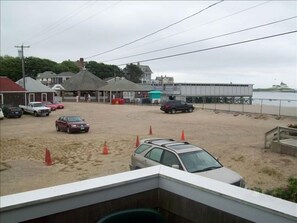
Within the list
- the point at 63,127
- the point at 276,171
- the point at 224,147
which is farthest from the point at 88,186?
the point at 63,127

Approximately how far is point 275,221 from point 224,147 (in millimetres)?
15861

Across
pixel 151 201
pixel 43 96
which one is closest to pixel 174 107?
pixel 43 96

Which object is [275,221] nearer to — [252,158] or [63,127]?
[252,158]

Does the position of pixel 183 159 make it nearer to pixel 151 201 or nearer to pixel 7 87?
pixel 151 201

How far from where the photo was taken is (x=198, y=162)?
9.41m

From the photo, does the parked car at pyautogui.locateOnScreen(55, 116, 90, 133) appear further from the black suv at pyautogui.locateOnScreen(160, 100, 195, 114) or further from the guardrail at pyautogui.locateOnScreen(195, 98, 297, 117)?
the black suv at pyautogui.locateOnScreen(160, 100, 195, 114)

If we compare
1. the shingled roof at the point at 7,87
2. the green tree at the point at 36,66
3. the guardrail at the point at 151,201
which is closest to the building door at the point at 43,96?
the shingled roof at the point at 7,87

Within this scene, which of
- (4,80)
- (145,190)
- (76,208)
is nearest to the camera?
(76,208)

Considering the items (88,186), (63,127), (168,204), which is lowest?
(63,127)

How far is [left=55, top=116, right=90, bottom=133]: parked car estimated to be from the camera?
25500 millimetres

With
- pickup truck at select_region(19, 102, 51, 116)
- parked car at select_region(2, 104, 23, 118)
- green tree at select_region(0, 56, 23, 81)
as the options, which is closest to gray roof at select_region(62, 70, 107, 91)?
pickup truck at select_region(19, 102, 51, 116)

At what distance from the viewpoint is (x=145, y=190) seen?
3.11 meters

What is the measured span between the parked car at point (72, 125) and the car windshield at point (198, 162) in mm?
17192

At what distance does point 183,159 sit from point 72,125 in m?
17.6
